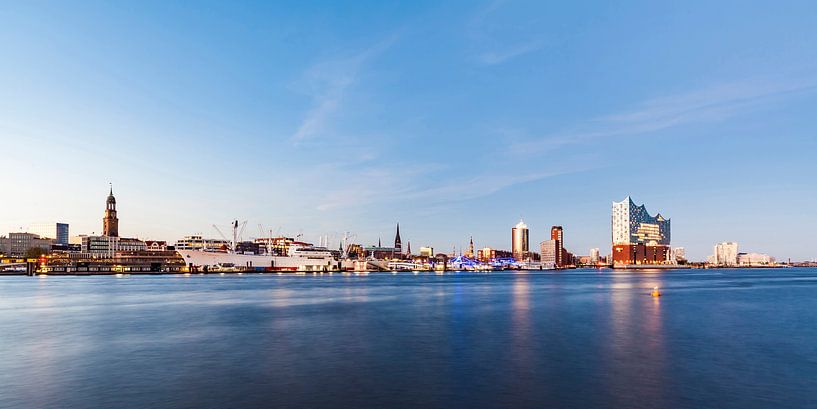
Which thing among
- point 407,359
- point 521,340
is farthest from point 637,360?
point 407,359

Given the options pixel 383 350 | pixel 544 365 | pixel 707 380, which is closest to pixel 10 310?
pixel 383 350

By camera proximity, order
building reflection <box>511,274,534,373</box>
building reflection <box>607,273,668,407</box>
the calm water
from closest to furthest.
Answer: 1. the calm water
2. building reflection <box>607,273,668,407</box>
3. building reflection <box>511,274,534,373</box>

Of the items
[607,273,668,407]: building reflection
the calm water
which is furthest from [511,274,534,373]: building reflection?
[607,273,668,407]: building reflection

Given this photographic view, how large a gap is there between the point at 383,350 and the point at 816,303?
7155cm

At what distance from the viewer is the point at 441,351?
111ft

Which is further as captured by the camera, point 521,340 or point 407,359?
point 521,340

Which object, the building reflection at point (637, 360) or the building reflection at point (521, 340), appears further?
the building reflection at point (521, 340)

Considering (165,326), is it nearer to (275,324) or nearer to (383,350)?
(275,324)

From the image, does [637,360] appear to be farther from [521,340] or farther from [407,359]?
[407,359]

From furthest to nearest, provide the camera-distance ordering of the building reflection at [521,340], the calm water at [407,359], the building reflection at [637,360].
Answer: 1. the building reflection at [521,340]
2. the building reflection at [637,360]
3. the calm water at [407,359]

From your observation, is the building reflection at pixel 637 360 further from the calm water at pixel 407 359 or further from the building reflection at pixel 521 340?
the building reflection at pixel 521 340

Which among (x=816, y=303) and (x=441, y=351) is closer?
(x=441, y=351)

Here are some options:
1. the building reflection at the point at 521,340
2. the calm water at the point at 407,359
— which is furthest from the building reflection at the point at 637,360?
the building reflection at the point at 521,340

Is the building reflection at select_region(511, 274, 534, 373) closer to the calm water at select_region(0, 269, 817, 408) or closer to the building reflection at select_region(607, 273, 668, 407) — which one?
the calm water at select_region(0, 269, 817, 408)
